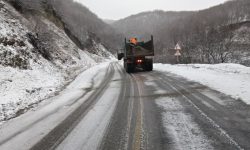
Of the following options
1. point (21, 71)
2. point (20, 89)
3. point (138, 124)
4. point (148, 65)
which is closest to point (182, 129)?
point (138, 124)

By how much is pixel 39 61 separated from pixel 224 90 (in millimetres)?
16972

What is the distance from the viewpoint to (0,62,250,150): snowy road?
5477mm

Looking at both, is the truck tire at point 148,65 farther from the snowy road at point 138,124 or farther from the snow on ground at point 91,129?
the snow on ground at point 91,129

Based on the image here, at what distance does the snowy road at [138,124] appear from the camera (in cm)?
548

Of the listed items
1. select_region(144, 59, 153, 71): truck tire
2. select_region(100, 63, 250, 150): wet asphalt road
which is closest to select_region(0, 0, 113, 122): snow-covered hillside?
select_region(100, 63, 250, 150): wet asphalt road

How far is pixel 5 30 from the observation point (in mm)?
20641

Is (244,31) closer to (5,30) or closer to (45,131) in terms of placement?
(5,30)

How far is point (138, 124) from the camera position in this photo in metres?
6.79

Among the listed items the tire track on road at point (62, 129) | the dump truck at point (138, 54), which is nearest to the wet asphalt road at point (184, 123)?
the tire track on road at point (62, 129)

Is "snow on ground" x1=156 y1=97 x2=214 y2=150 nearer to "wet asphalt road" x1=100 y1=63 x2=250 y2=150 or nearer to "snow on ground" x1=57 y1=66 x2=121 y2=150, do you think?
"wet asphalt road" x1=100 y1=63 x2=250 y2=150

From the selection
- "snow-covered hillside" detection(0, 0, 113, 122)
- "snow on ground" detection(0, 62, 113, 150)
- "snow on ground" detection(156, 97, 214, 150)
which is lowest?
"snow on ground" detection(0, 62, 113, 150)

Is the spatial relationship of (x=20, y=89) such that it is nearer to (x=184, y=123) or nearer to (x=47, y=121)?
(x=47, y=121)

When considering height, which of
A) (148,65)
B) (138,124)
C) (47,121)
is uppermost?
(148,65)

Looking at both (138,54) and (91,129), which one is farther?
(138,54)
